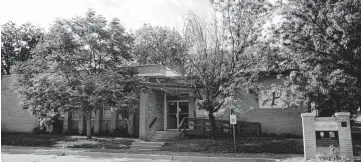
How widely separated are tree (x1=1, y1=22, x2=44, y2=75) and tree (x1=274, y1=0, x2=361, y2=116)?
1224 inches

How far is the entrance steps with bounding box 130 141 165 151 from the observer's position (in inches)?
646

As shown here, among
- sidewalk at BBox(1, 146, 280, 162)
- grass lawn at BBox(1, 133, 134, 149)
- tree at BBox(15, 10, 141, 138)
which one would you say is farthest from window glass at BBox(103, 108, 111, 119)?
sidewalk at BBox(1, 146, 280, 162)

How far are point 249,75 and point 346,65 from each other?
4389mm

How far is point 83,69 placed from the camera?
18.6 m

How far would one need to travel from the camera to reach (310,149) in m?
12.0

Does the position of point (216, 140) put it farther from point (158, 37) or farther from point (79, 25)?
point (158, 37)

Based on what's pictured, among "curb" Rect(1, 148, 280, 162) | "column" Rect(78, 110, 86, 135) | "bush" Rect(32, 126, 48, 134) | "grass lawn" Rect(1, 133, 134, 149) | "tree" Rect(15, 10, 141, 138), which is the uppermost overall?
"tree" Rect(15, 10, 141, 138)

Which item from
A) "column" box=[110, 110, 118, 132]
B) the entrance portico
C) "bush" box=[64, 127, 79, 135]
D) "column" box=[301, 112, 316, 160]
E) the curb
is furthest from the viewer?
"bush" box=[64, 127, 79, 135]

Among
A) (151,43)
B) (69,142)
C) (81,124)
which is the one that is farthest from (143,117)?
(151,43)

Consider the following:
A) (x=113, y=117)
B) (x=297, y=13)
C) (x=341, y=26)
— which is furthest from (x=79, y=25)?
(x=341, y=26)

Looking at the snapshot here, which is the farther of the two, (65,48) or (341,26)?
(65,48)

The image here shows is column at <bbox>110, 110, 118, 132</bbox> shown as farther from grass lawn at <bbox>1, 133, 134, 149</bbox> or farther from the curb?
the curb

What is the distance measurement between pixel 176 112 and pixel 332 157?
11422mm

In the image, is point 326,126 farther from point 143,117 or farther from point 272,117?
point 143,117
